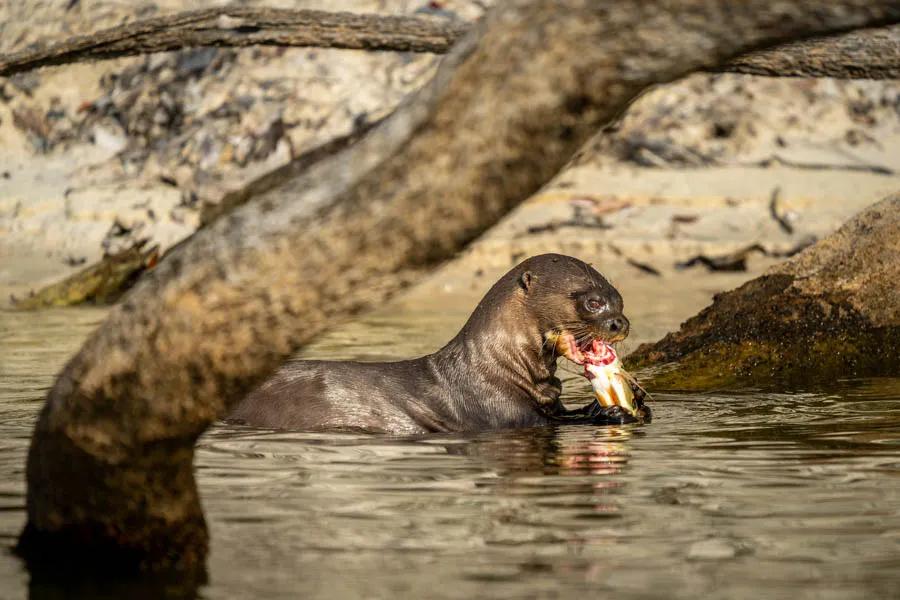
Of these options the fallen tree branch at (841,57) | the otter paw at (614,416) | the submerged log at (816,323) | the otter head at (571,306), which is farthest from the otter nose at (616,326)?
the fallen tree branch at (841,57)

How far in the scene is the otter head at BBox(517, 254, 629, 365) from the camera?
5.94m

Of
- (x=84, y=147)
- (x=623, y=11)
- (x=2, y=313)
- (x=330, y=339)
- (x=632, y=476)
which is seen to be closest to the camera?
(x=623, y=11)

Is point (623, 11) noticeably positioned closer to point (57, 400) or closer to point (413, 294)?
point (57, 400)

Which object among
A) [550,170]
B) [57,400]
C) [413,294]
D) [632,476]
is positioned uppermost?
[550,170]

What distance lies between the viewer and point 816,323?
6.80m

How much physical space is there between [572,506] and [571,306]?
186 cm

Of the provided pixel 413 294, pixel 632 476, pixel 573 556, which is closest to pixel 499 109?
pixel 573 556

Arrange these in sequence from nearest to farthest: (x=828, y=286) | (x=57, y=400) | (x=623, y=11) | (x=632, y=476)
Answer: (x=623, y=11) → (x=57, y=400) → (x=632, y=476) → (x=828, y=286)

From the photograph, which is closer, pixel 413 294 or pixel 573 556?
pixel 573 556

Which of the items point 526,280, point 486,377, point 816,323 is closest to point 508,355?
point 486,377

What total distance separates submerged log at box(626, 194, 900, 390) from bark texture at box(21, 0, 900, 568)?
12.5ft

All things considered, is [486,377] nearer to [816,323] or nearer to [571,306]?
[571,306]

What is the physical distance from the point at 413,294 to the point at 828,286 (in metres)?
4.70

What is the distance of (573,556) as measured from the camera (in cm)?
356
